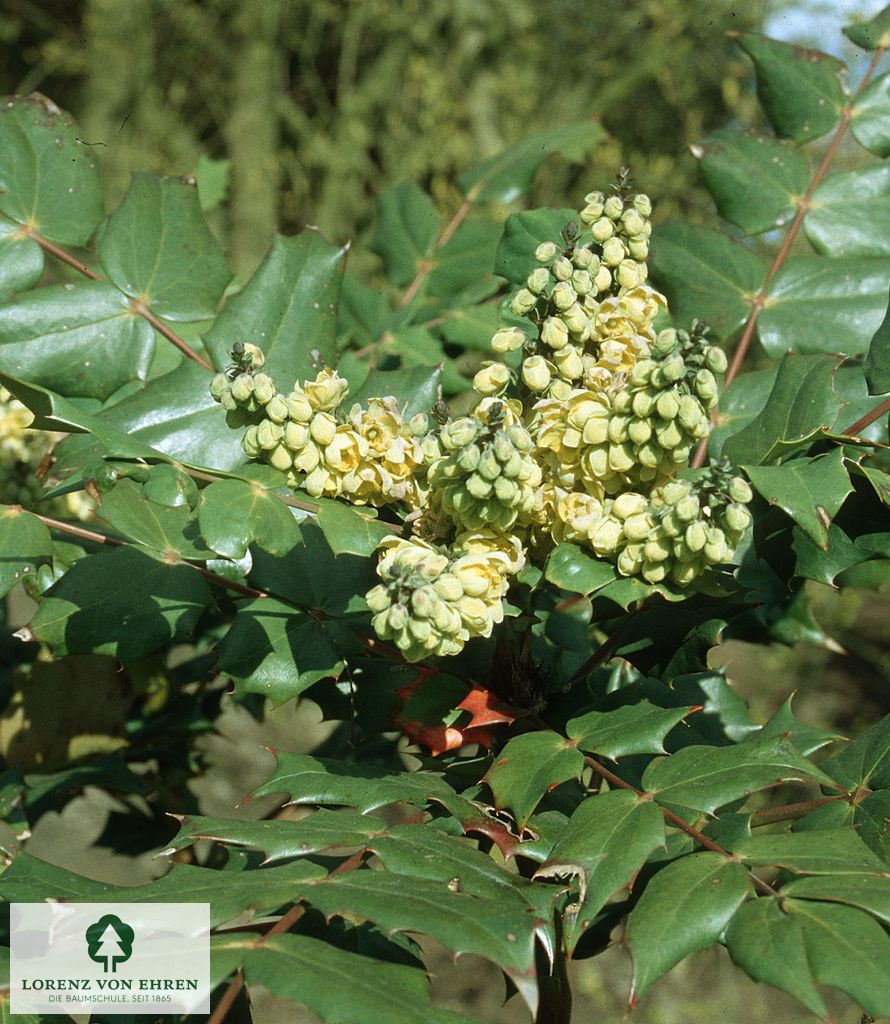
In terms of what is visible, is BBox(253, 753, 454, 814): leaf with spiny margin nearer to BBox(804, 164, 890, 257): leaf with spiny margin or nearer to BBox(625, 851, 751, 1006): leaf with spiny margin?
BBox(625, 851, 751, 1006): leaf with spiny margin

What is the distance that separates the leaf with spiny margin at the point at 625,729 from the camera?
86 centimetres

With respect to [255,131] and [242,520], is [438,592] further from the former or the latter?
[255,131]

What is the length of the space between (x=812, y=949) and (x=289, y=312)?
77cm

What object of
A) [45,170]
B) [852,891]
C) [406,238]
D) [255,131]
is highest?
[45,170]

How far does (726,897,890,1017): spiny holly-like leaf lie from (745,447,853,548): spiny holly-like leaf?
26 cm

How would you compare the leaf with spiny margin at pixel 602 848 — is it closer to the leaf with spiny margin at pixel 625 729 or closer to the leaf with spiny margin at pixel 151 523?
the leaf with spiny margin at pixel 625 729

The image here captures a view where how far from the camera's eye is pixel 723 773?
33.0 inches

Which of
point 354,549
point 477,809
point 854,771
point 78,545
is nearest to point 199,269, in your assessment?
point 78,545

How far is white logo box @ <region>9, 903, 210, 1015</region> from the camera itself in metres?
0.71

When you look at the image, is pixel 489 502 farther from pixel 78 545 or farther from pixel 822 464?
pixel 78 545

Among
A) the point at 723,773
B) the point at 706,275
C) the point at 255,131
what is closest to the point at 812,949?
the point at 723,773

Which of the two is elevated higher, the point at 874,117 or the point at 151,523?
the point at 874,117

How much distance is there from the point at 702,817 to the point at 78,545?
67 centimetres

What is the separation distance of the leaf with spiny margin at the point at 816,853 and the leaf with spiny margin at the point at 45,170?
985mm
